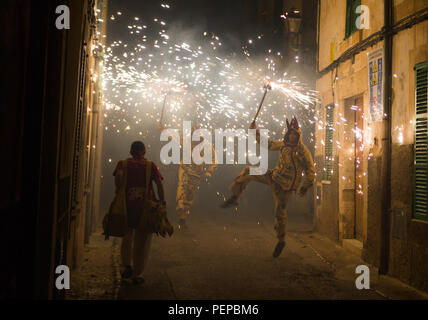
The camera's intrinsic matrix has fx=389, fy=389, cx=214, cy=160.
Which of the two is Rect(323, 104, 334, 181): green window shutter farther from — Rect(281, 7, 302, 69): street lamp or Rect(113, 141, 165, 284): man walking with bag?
Rect(113, 141, 165, 284): man walking with bag

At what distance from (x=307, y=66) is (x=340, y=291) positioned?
8.45 meters

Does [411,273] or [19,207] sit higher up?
[19,207]

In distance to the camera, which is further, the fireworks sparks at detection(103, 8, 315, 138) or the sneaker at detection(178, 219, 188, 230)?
the fireworks sparks at detection(103, 8, 315, 138)

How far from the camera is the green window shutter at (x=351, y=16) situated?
830 cm

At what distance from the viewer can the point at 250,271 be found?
6.49m

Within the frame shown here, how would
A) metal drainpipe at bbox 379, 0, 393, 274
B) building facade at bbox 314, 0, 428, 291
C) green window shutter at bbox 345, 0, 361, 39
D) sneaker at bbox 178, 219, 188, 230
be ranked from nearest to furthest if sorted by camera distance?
building facade at bbox 314, 0, 428, 291
metal drainpipe at bbox 379, 0, 393, 274
green window shutter at bbox 345, 0, 361, 39
sneaker at bbox 178, 219, 188, 230

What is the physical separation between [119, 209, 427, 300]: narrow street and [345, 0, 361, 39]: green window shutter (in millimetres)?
4802

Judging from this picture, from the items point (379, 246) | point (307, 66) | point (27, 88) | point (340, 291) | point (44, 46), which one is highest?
point (307, 66)

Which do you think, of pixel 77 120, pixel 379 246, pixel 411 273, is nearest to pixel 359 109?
pixel 379 246

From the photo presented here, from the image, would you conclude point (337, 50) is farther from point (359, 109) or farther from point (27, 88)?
point (27, 88)

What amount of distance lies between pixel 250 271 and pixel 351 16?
592 centimetres

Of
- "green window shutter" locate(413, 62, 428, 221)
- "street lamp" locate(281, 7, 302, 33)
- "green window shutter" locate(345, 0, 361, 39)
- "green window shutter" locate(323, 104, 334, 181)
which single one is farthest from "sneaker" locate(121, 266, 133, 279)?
"street lamp" locate(281, 7, 302, 33)

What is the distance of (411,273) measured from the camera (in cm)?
597

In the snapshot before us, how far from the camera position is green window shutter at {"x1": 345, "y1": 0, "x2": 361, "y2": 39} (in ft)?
27.2
